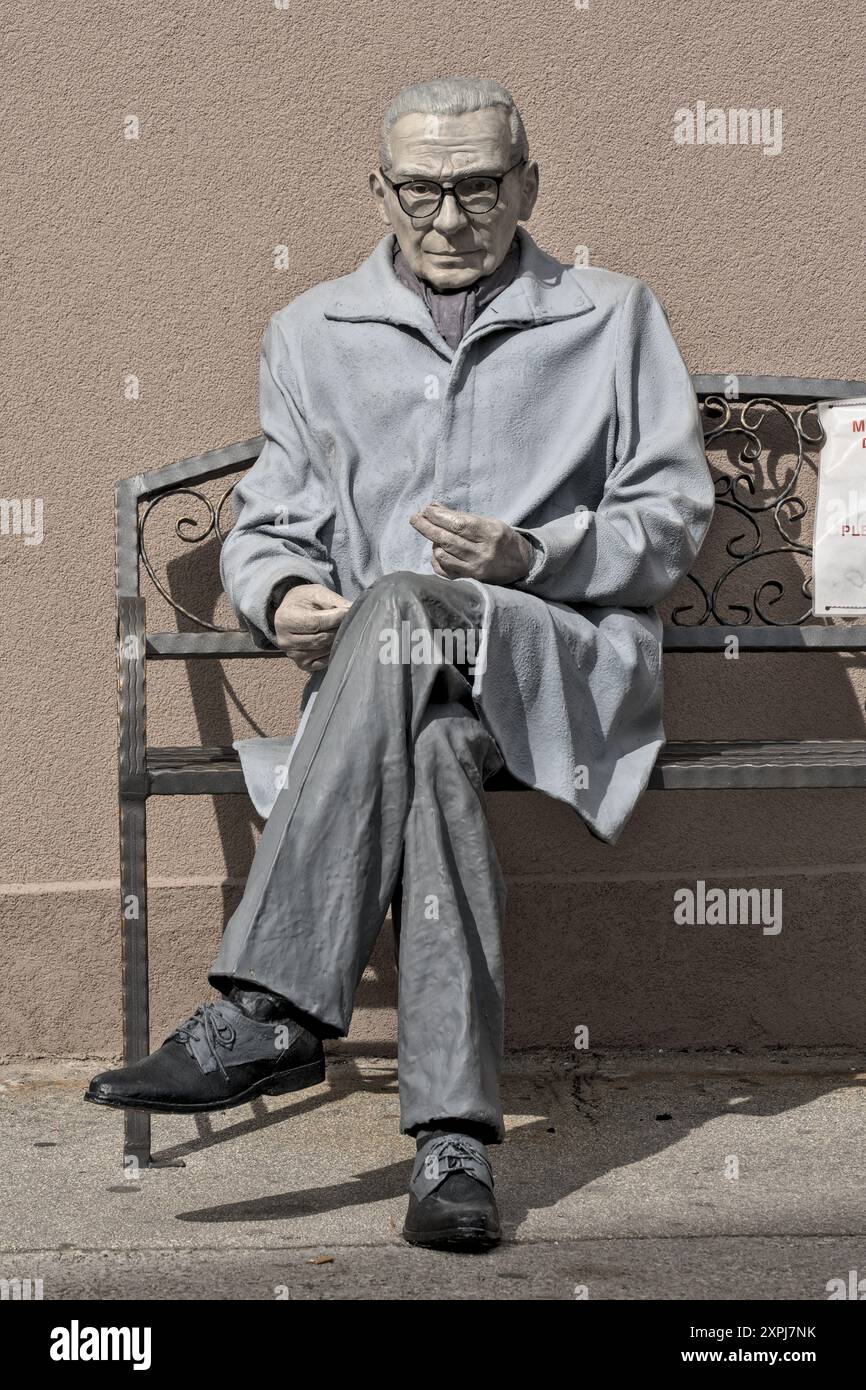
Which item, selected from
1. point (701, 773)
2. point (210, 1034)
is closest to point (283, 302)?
point (701, 773)

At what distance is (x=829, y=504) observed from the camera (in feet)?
12.2

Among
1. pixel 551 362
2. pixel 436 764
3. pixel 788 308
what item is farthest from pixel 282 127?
pixel 436 764

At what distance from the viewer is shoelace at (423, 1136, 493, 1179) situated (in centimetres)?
258

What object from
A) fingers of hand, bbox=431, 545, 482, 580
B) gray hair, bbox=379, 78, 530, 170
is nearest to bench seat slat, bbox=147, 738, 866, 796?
fingers of hand, bbox=431, 545, 482, 580

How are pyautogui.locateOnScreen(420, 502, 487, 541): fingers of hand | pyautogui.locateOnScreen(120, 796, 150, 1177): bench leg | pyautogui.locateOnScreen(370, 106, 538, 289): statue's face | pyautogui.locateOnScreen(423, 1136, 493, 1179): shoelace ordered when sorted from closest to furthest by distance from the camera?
pyautogui.locateOnScreen(423, 1136, 493, 1179): shoelace, pyautogui.locateOnScreen(420, 502, 487, 541): fingers of hand, pyautogui.locateOnScreen(120, 796, 150, 1177): bench leg, pyautogui.locateOnScreen(370, 106, 538, 289): statue's face

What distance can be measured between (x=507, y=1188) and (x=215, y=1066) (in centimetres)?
54

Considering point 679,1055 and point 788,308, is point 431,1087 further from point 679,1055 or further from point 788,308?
point 788,308

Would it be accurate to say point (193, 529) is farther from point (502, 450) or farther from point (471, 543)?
point (471, 543)

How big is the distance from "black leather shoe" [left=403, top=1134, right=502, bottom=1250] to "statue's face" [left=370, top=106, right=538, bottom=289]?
1.65m

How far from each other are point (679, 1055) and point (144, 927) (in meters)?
1.29

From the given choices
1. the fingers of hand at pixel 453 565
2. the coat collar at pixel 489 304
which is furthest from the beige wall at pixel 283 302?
the fingers of hand at pixel 453 565

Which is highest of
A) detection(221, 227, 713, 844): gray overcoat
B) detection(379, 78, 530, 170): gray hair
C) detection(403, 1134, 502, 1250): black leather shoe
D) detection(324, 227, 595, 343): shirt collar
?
detection(379, 78, 530, 170): gray hair

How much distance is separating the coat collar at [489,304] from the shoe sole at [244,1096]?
1.39 meters

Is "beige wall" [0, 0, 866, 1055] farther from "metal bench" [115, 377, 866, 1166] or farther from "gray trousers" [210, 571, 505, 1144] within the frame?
"gray trousers" [210, 571, 505, 1144]
